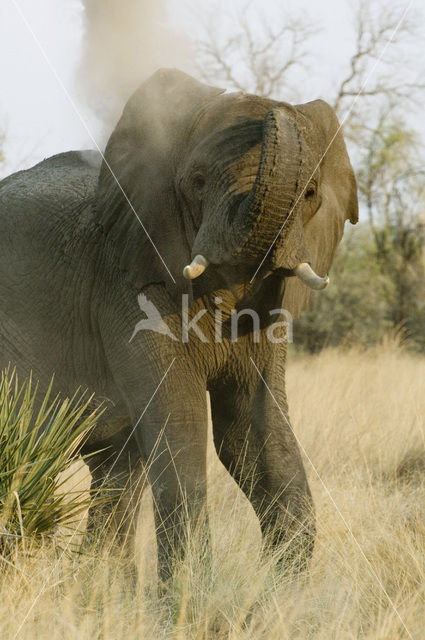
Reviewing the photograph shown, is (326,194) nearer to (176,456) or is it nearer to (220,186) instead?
(220,186)

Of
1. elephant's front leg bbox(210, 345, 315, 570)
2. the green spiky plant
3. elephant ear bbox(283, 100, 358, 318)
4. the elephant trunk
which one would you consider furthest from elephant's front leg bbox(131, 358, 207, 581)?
the elephant trunk

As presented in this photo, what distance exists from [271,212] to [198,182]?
0.57m

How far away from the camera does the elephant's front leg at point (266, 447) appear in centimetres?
461

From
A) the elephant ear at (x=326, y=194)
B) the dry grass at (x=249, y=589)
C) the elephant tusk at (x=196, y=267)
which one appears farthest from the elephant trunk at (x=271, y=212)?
the dry grass at (x=249, y=589)

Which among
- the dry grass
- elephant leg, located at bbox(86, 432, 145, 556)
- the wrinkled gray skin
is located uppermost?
the wrinkled gray skin

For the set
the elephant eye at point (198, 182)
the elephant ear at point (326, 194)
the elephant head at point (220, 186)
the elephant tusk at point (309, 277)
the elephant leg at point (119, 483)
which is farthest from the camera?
the elephant leg at point (119, 483)

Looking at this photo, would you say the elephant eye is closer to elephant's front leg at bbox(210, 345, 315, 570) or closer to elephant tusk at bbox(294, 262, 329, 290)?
elephant tusk at bbox(294, 262, 329, 290)

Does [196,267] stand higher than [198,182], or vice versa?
[198,182]

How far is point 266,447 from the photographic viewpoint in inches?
184

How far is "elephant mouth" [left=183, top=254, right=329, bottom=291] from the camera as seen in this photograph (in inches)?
149

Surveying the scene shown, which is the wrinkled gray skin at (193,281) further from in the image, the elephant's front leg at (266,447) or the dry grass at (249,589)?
the dry grass at (249,589)

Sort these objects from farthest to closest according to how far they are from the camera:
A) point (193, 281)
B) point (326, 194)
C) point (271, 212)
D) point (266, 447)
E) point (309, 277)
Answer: point (266, 447) < point (326, 194) < point (193, 281) < point (309, 277) < point (271, 212)

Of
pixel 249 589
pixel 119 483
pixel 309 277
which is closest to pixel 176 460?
pixel 249 589

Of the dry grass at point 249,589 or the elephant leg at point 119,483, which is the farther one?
the elephant leg at point 119,483
